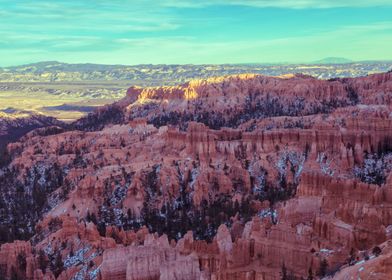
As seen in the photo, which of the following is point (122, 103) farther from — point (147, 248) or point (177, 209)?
point (147, 248)

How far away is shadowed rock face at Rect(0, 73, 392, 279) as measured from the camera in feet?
117

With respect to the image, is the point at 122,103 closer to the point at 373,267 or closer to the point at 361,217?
the point at 361,217

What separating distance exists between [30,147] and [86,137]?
31.9 feet

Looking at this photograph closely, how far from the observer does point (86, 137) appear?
10000 centimetres

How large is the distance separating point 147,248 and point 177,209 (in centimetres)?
2556

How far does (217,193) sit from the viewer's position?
6656 centimetres

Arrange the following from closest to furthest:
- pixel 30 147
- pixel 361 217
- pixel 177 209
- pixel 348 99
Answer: pixel 361 217 → pixel 177 209 → pixel 30 147 → pixel 348 99

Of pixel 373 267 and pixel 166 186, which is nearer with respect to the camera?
pixel 373 267

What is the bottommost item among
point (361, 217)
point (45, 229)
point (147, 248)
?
point (45, 229)

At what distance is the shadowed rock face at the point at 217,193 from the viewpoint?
35.8 m

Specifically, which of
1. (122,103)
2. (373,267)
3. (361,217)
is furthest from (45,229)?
(122,103)

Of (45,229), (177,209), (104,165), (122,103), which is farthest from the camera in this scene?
(122,103)

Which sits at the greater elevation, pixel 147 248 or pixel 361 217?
pixel 361 217

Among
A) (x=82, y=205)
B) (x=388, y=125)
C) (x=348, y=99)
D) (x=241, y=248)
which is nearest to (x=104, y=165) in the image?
(x=82, y=205)
